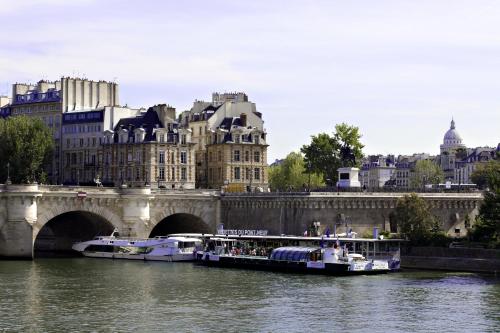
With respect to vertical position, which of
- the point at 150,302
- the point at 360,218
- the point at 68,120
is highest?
the point at 68,120

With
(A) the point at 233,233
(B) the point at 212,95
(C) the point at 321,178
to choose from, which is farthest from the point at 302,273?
(B) the point at 212,95

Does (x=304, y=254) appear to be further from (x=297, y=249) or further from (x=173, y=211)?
(x=173, y=211)

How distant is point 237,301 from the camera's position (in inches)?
2606

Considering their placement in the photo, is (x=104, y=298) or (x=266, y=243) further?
(x=266, y=243)

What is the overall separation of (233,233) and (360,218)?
1203cm

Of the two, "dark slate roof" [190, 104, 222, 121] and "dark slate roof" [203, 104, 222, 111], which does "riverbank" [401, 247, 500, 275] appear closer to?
"dark slate roof" [190, 104, 222, 121]

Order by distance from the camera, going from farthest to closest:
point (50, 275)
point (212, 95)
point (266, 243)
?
point (212, 95)
point (266, 243)
point (50, 275)

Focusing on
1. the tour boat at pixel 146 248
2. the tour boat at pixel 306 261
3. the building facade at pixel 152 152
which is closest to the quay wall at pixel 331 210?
the tour boat at pixel 146 248

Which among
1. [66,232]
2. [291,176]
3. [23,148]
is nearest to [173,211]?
[66,232]

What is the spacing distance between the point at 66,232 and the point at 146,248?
1527 cm

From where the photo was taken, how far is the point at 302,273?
8438 cm

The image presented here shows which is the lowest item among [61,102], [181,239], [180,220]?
[181,239]

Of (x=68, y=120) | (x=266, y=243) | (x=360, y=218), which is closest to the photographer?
(x=266, y=243)

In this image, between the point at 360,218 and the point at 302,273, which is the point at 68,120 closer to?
the point at 360,218
